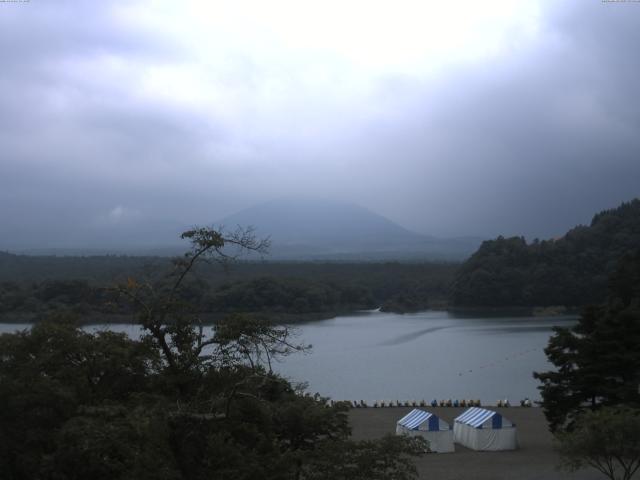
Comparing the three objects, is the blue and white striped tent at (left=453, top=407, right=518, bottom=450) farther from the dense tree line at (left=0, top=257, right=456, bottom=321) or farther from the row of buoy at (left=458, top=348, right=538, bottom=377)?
the dense tree line at (left=0, top=257, right=456, bottom=321)

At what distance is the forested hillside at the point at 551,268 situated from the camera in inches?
2088

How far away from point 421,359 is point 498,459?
672 inches

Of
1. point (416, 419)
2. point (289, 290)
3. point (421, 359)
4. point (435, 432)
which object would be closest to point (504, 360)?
point (421, 359)

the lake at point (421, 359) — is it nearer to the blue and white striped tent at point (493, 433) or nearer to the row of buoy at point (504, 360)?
the row of buoy at point (504, 360)

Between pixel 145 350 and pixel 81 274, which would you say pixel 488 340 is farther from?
pixel 81 274

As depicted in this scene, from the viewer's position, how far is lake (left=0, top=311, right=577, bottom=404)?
73.8ft

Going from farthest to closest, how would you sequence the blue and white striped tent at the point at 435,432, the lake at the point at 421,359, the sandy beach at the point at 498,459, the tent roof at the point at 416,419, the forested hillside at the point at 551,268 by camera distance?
the forested hillside at the point at 551,268 < the lake at the point at 421,359 < the tent roof at the point at 416,419 < the blue and white striped tent at the point at 435,432 < the sandy beach at the point at 498,459

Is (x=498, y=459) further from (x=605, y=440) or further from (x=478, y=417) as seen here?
(x=605, y=440)

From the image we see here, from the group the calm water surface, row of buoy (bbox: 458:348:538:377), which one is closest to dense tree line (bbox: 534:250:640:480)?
the calm water surface

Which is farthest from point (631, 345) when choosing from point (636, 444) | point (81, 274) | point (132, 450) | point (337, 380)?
point (81, 274)

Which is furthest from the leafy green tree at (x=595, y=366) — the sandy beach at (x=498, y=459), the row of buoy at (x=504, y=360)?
the row of buoy at (x=504, y=360)

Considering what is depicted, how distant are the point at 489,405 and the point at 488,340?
1564cm

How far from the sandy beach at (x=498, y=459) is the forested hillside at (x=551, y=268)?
37878 millimetres

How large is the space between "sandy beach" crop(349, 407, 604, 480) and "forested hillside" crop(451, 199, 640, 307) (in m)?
37.9
